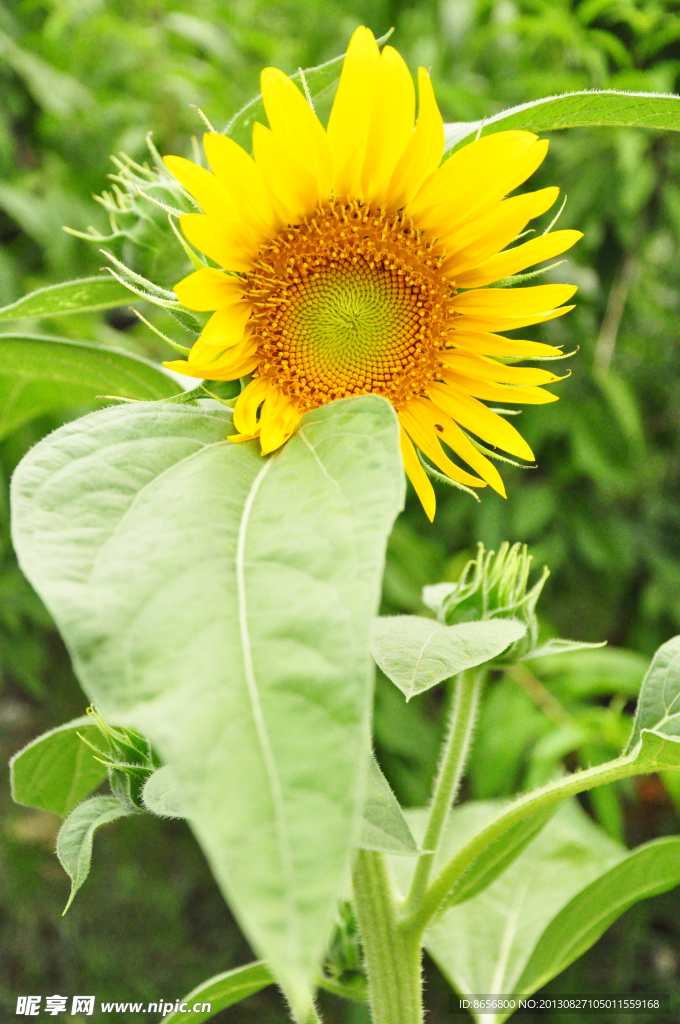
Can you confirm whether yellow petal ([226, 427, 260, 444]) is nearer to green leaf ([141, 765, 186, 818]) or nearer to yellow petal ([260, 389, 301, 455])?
yellow petal ([260, 389, 301, 455])

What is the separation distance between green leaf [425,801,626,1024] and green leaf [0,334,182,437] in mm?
382

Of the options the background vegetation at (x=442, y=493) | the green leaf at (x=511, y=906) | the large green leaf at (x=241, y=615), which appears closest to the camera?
the large green leaf at (x=241, y=615)

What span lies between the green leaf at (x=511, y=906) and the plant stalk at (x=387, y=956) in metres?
0.13

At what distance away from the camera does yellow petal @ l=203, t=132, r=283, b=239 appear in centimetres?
29

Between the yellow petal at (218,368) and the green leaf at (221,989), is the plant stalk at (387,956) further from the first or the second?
the yellow petal at (218,368)

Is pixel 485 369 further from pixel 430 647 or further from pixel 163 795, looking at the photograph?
pixel 163 795

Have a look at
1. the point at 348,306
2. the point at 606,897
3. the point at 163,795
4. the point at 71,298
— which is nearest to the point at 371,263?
the point at 348,306

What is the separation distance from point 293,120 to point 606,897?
433mm

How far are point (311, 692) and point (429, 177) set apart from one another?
0.23 m

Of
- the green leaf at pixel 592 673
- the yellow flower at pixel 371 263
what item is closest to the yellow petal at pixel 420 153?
the yellow flower at pixel 371 263

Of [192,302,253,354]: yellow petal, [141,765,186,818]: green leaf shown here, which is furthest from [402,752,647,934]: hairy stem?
[192,302,253,354]: yellow petal

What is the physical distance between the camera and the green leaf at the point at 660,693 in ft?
1.29

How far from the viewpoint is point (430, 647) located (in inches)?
13.3

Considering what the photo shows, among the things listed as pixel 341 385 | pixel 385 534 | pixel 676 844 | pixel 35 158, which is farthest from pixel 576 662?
pixel 35 158
